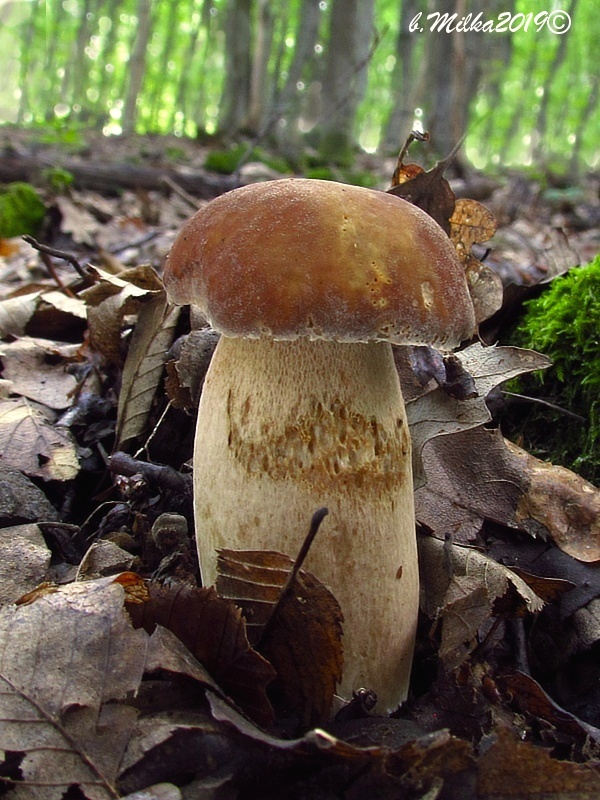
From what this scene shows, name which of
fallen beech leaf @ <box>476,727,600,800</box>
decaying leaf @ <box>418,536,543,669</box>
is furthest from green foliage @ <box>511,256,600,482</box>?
fallen beech leaf @ <box>476,727,600,800</box>

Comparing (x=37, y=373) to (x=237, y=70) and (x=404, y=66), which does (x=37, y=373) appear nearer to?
(x=237, y=70)

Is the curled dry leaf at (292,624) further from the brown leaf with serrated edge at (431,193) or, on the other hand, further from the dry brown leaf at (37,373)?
the brown leaf with serrated edge at (431,193)

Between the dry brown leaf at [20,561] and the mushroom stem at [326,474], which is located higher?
the mushroom stem at [326,474]

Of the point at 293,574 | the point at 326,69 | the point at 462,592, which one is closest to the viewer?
Result: the point at 293,574

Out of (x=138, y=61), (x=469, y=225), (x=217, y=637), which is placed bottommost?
(x=217, y=637)

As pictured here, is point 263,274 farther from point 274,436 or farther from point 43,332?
point 43,332

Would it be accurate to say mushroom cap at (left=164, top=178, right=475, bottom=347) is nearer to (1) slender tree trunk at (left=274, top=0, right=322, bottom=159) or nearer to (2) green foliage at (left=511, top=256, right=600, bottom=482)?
(2) green foliage at (left=511, top=256, right=600, bottom=482)

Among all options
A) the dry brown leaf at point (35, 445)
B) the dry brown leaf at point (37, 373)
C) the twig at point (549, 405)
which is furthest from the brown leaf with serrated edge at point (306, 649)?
the dry brown leaf at point (37, 373)

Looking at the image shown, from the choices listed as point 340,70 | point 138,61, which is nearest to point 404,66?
point 340,70
